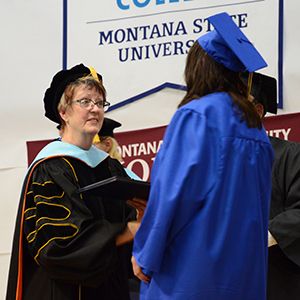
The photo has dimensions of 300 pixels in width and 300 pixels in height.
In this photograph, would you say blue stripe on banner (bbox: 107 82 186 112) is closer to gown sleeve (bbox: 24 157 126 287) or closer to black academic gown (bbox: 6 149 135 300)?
black academic gown (bbox: 6 149 135 300)

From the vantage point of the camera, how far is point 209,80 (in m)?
1.92

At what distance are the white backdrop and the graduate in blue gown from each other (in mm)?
2099

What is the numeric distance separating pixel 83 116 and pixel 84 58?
190 cm

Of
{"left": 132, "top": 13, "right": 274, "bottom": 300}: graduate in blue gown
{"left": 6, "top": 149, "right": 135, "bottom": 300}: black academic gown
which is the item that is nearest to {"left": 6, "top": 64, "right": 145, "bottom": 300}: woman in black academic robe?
{"left": 6, "top": 149, "right": 135, "bottom": 300}: black academic gown

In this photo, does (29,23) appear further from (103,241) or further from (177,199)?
(177,199)

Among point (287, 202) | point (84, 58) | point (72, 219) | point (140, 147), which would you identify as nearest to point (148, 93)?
point (140, 147)

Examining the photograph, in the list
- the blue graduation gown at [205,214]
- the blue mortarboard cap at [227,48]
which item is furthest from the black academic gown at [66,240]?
the blue mortarboard cap at [227,48]

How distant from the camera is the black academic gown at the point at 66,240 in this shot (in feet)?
7.41

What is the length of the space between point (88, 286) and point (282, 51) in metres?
2.41

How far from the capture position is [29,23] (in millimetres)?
4633

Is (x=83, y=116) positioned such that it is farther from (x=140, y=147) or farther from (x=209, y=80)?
(x=140, y=147)

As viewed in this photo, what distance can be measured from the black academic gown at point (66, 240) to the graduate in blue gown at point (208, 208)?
0.48 m

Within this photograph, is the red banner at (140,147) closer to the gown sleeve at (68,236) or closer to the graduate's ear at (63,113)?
the graduate's ear at (63,113)

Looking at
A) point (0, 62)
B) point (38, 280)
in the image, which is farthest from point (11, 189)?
point (38, 280)
